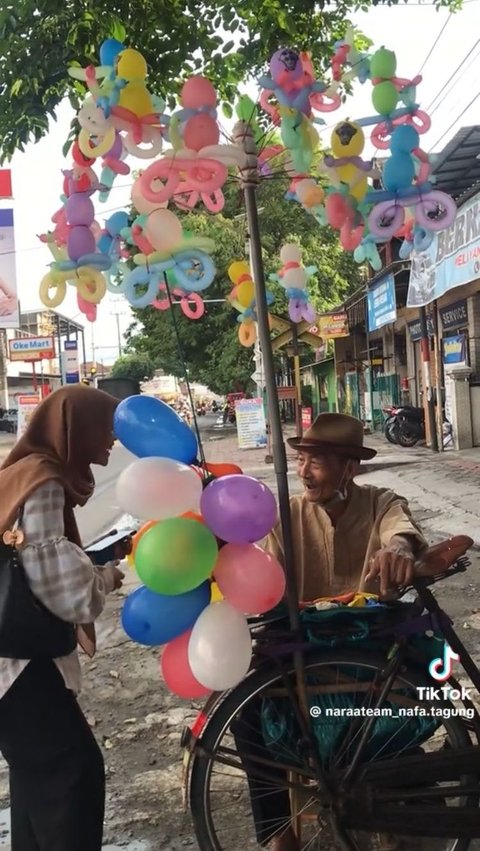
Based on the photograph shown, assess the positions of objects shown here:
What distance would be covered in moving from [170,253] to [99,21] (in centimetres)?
183

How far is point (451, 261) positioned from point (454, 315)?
387 cm

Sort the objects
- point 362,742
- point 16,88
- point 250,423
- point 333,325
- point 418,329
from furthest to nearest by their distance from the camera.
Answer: point 333,325 → point 250,423 → point 418,329 → point 16,88 → point 362,742

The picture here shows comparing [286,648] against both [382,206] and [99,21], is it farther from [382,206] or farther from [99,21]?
[99,21]

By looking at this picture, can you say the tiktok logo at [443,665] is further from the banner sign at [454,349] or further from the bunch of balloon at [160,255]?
the banner sign at [454,349]

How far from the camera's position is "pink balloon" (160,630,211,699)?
192 cm

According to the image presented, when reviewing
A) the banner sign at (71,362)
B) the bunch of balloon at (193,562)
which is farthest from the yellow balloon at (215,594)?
the banner sign at (71,362)

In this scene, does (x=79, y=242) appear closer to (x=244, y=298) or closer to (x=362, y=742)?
(x=244, y=298)

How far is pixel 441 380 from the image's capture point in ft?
46.4

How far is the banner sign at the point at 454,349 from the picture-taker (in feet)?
43.7

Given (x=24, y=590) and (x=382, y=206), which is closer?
(x=24, y=590)

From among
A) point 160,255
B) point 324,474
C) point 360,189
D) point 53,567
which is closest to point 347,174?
point 360,189

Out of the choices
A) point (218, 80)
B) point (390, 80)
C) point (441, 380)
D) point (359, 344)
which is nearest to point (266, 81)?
point (390, 80)

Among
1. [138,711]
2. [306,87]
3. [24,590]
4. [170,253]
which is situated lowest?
[138,711]

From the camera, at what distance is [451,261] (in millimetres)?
10297
